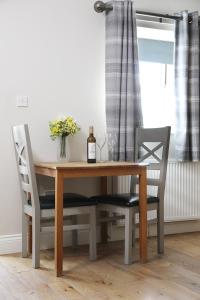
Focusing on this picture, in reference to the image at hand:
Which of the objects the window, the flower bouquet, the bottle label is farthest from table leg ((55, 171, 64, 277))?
the window

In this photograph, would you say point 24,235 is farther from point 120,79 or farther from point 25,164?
point 120,79

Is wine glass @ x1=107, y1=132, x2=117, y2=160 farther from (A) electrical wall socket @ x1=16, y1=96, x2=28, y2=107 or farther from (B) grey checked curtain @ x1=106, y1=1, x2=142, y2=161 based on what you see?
(A) electrical wall socket @ x1=16, y1=96, x2=28, y2=107

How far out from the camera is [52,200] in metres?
3.04

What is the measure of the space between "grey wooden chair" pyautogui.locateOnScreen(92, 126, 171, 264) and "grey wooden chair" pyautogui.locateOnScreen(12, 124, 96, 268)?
21 centimetres

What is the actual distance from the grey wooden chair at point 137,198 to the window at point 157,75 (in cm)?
54

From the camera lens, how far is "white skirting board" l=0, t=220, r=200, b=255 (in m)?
3.39

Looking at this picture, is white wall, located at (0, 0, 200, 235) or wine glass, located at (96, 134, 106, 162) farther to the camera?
wine glass, located at (96, 134, 106, 162)

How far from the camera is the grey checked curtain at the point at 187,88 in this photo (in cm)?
403

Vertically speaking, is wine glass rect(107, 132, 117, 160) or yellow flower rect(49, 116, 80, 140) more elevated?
yellow flower rect(49, 116, 80, 140)

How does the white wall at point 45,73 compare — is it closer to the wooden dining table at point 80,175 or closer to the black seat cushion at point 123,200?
the wooden dining table at point 80,175

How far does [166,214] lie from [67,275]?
4.89 ft

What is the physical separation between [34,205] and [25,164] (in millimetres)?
322

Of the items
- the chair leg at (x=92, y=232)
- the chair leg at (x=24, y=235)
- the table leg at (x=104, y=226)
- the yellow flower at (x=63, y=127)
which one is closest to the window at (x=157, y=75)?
the table leg at (x=104, y=226)

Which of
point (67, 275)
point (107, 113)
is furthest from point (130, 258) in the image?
point (107, 113)
